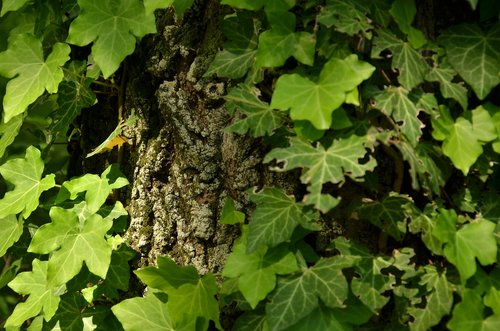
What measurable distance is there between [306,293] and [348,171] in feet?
0.82

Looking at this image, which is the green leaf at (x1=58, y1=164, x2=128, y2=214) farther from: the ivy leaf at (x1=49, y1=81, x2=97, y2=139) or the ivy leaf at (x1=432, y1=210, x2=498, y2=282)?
the ivy leaf at (x1=432, y1=210, x2=498, y2=282)

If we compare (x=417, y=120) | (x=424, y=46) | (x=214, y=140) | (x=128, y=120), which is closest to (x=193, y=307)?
(x=214, y=140)

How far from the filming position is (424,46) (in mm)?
1219

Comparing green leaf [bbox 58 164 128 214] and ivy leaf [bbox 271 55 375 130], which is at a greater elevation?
ivy leaf [bbox 271 55 375 130]

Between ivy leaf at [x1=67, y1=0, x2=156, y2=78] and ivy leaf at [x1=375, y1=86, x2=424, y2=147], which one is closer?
ivy leaf at [x1=375, y1=86, x2=424, y2=147]

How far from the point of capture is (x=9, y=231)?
1585 millimetres

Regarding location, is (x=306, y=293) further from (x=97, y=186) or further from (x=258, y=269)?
(x=97, y=186)

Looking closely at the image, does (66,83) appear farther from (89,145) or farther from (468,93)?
(468,93)

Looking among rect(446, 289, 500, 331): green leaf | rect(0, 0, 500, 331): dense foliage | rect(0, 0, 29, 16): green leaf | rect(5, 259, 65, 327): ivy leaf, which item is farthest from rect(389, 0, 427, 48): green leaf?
rect(5, 259, 65, 327): ivy leaf

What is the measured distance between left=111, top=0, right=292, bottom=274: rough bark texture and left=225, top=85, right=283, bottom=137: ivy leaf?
119mm

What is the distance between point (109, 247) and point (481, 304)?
2.63 ft

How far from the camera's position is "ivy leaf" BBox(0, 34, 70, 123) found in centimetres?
146

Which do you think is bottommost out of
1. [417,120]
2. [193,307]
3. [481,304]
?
[193,307]

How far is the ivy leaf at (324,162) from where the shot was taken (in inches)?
43.6
